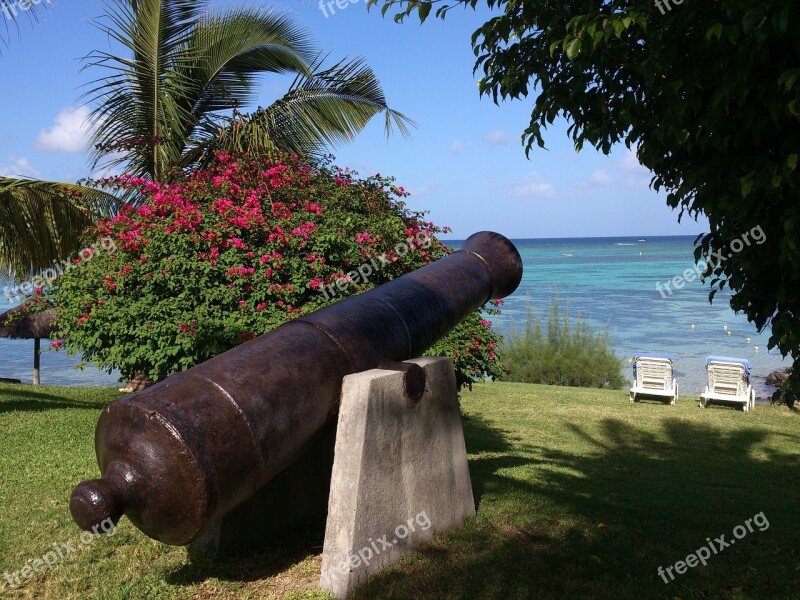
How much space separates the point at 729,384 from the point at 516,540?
11.7 meters

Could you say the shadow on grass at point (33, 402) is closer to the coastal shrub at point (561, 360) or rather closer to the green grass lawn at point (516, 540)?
the green grass lawn at point (516, 540)

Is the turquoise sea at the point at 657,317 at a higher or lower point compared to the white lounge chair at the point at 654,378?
lower

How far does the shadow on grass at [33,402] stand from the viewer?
10.5m

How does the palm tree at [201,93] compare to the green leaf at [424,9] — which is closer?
the green leaf at [424,9]

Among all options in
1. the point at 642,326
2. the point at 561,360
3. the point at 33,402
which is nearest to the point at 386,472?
the point at 33,402

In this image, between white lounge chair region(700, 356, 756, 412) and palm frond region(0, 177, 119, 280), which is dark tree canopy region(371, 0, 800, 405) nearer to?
palm frond region(0, 177, 119, 280)

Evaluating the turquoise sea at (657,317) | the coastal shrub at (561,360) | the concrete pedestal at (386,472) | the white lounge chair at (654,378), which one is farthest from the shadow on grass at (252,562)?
the coastal shrub at (561,360)

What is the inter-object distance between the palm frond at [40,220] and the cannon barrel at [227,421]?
20.0 ft

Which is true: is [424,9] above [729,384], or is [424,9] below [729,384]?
above

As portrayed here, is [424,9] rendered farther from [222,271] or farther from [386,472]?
[222,271]

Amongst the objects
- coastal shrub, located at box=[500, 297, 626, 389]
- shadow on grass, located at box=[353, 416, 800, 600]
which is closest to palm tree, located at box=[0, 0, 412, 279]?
shadow on grass, located at box=[353, 416, 800, 600]

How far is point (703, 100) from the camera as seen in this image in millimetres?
3820

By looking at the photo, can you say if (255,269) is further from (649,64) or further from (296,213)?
(649,64)

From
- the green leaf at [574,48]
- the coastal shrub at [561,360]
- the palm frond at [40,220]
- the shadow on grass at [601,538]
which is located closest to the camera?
the green leaf at [574,48]
